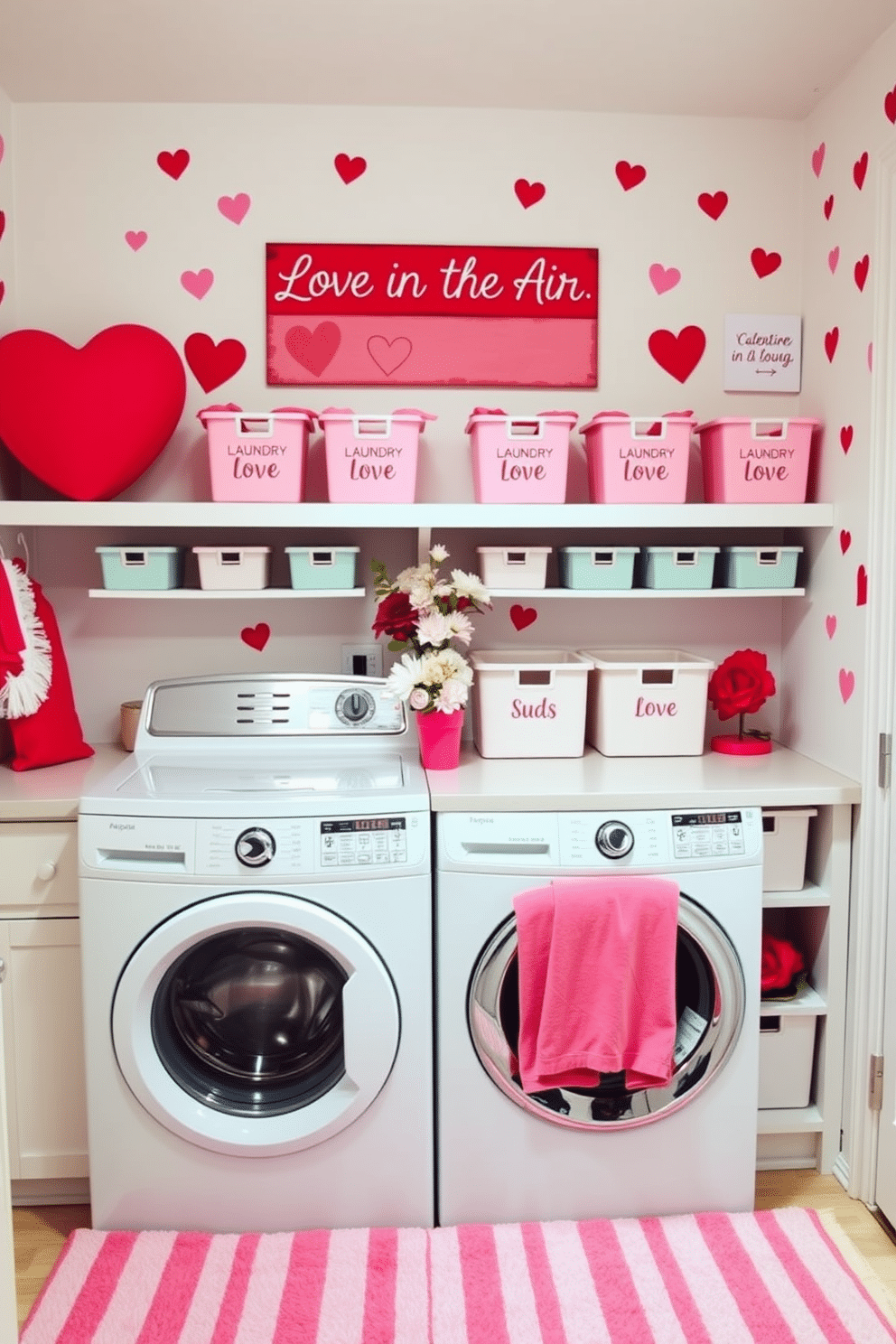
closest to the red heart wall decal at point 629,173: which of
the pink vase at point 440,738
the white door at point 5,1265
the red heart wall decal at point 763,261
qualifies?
the red heart wall decal at point 763,261

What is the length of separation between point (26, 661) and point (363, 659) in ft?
2.69

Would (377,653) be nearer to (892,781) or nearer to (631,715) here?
(631,715)

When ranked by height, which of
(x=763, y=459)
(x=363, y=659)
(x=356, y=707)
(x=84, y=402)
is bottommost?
(x=356, y=707)

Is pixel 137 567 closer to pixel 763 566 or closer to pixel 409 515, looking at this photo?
pixel 409 515

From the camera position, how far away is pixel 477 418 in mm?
2404

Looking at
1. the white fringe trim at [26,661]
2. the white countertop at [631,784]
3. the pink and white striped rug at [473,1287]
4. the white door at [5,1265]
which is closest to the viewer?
the white door at [5,1265]

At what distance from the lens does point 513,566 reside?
249 centimetres

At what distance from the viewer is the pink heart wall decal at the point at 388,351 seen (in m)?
2.61

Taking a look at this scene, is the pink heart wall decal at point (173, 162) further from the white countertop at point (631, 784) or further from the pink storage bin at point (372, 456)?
the white countertop at point (631, 784)

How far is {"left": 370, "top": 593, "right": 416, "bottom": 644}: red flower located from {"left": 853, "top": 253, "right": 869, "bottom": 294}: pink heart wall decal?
48.5 inches

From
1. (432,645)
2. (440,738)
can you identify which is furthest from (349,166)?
(440,738)

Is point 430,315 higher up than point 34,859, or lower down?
higher up

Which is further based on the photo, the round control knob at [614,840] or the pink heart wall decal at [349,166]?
the pink heart wall decal at [349,166]

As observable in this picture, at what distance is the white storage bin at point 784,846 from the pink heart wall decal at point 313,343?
1556 mm
